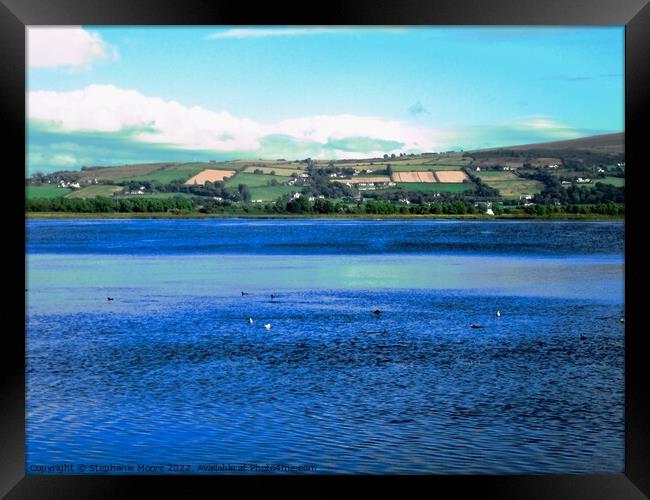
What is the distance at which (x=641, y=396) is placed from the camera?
4457 mm

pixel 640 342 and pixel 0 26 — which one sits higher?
pixel 0 26

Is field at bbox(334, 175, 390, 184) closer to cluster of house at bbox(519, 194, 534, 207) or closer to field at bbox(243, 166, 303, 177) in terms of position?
field at bbox(243, 166, 303, 177)

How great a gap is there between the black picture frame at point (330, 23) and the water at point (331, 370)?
2.89 metres

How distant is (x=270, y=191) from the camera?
40.9 m

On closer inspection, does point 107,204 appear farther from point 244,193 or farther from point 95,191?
point 244,193

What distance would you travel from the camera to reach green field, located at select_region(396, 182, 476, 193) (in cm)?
3959

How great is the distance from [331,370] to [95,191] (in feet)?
109

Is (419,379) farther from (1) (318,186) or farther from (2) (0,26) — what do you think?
(1) (318,186)

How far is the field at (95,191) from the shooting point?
41.8m

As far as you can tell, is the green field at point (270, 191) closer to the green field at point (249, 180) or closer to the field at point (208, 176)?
the green field at point (249, 180)

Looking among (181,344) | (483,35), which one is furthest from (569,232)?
(181,344)

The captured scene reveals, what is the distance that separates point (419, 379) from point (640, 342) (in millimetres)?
7010

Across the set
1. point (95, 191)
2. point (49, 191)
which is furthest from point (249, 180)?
point (49, 191)

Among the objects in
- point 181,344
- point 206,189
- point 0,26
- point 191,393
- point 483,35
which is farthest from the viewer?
point 483,35
